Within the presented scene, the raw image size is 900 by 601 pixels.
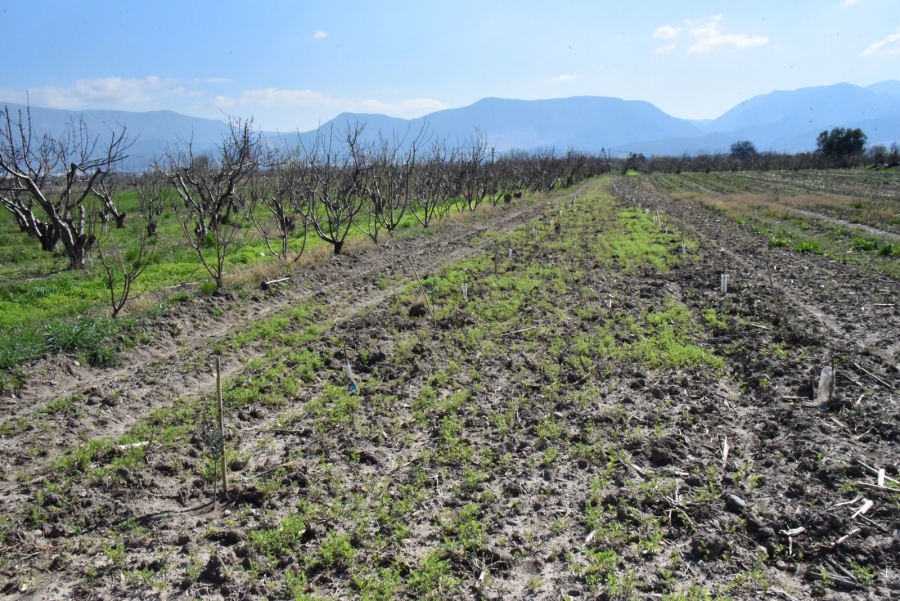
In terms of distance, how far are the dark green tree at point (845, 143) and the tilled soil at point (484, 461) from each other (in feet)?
239

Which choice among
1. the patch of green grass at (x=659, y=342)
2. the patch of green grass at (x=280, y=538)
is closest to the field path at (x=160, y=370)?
the patch of green grass at (x=280, y=538)

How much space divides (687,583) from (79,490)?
4.64 meters

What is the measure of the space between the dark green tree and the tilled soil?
7288cm

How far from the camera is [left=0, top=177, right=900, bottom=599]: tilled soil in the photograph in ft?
11.2

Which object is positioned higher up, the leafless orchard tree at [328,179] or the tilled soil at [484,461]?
the leafless orchard tree at [328,179]

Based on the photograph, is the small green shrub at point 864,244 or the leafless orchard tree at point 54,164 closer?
the leafless orchard tree at point 54,164

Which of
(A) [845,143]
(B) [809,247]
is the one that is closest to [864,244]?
(B) [809,247]

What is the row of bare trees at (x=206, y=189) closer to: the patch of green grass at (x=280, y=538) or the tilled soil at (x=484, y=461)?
the tilled soil at (x=484, y=461)

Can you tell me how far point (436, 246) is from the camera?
16828 mm

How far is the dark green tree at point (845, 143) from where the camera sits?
64.9m

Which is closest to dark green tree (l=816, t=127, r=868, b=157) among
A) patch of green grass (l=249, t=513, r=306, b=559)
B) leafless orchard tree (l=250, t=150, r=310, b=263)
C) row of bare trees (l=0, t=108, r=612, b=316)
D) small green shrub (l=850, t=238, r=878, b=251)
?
row of bare trees (l=0, t=108, r=612, b=316)

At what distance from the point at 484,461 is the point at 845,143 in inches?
3180

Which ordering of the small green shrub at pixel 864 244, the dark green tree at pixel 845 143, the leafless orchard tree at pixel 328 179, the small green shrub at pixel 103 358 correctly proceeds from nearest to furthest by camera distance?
the small green shrub at pixel 103 358
the small green shrub at pixel 864 244
the leafless orchard tree at pixel 328 179
the dark green tree at pixel 845 143

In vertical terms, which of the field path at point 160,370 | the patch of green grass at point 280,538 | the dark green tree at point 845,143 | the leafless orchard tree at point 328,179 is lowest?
the patch of green grass at point 280,538
